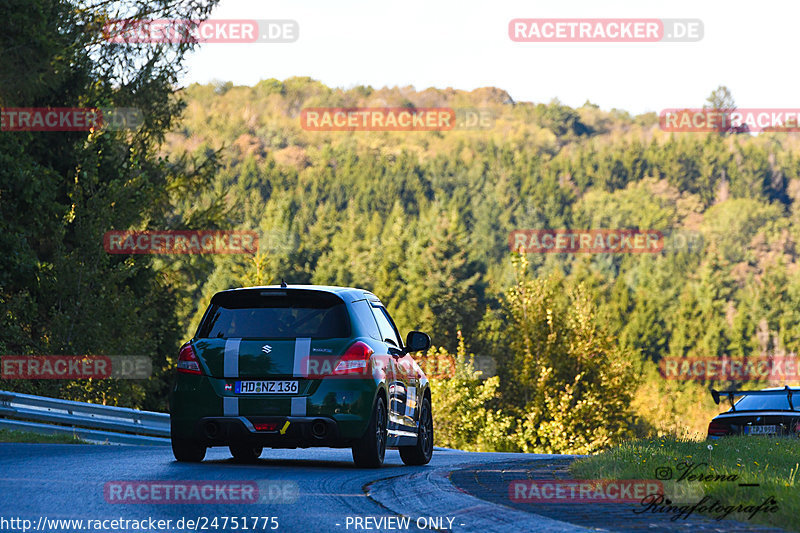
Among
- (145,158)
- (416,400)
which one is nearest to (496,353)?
(145,158)

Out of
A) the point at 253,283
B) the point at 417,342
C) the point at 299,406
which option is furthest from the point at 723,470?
the point at 253,283

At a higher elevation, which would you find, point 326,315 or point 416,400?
point 326,315

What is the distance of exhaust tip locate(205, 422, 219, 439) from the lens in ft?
37.4

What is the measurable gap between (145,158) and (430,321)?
6131 cm

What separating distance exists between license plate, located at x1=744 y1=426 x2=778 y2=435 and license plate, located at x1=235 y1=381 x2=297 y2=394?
8166 millimetres

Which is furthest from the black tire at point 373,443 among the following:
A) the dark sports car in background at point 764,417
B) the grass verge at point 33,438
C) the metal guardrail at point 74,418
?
the dark sports car in background at point 764,417

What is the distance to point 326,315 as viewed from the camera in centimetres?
1168

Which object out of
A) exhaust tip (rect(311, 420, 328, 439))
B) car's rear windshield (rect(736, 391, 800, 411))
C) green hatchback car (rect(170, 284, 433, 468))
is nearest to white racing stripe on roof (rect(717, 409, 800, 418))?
car's rear windshield (rect(736, 391, 800, 411))

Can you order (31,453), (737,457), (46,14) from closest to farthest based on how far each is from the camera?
(737,457) < (31,453) < (46,14)

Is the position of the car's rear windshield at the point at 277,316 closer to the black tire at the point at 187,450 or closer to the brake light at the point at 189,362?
the brake light at the point at 189,362

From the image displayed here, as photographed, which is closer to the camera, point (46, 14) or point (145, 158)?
point (46, 14)

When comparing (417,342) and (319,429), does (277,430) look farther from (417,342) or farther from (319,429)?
(417,342)

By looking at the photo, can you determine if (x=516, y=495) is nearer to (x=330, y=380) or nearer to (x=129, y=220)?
(x=330, y=380)

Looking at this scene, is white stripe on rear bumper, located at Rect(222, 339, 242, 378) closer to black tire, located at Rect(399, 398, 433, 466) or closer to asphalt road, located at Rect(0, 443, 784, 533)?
asphalt road, located at Rect(0, 443, 784, 533)
